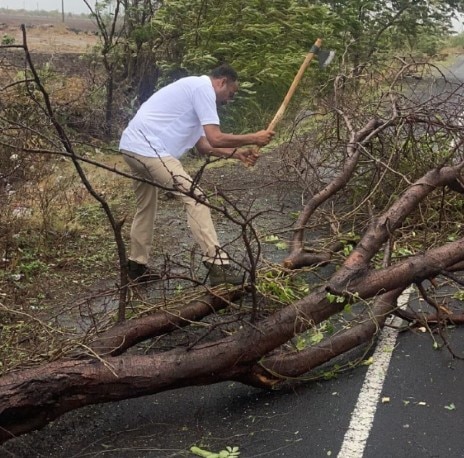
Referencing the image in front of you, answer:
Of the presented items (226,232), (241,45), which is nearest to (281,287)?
(226,232)

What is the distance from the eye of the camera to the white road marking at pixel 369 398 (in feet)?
11.8

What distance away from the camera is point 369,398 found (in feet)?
13.2

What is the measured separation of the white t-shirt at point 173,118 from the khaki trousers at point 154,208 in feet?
0.31

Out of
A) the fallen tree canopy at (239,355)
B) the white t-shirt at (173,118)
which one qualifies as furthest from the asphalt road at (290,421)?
the white t-shirt at (173,118)

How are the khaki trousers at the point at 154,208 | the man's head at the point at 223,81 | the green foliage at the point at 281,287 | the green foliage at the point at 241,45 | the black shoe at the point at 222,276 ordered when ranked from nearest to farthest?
1. the green foliage at the point at 281,287
2. the black shoe at the point at 222,276
3. the khaki trousers at the point at 154,208
4. the man's head at the point at 223,81
5. the green foliage at the point at 241,45

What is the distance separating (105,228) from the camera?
7.22 meters

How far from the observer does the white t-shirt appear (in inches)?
213

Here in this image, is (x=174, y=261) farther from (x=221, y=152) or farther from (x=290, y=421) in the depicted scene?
(x=290, y=421)

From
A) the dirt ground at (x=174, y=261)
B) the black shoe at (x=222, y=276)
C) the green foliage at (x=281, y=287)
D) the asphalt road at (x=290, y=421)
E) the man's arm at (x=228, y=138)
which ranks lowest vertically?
the dirt ground at (x=174, y=261)

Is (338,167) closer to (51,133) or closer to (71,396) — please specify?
(51,133)

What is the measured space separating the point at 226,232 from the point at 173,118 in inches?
75.6

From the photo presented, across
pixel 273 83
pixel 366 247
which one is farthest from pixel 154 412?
pixel 273 83

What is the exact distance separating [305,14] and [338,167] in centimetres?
754

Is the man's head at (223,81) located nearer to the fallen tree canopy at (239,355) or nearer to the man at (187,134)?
the man at (187,134)
